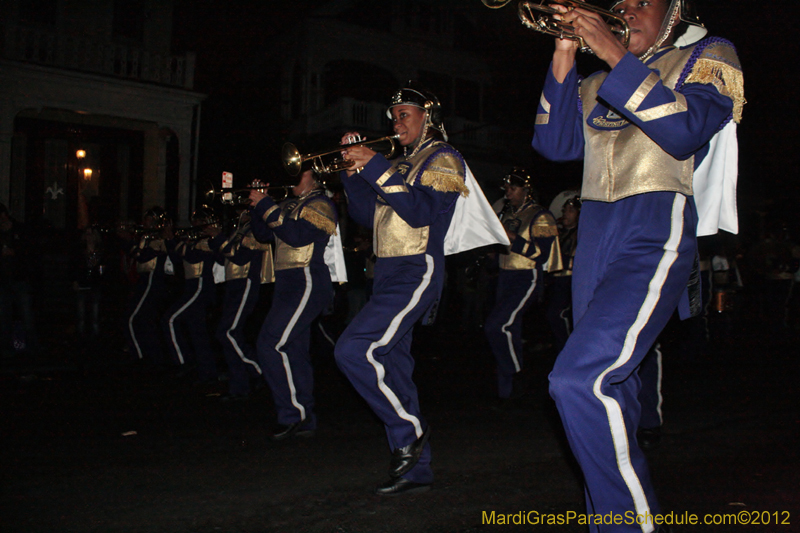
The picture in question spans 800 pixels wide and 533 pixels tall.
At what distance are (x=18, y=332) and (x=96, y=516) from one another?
24.4 feet

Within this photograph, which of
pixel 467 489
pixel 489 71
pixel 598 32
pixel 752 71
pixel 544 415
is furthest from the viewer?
pixel 489 71

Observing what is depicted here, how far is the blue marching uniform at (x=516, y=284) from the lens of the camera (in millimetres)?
6625

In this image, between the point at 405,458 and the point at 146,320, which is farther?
the point at 146,320

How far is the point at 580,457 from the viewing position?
2.36 meters

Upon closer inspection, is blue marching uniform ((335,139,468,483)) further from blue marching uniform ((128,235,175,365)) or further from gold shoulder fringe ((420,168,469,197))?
blue marching uniform ((128,235,175,365))

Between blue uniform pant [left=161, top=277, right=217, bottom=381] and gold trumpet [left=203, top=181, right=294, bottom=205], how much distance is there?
4.55 ft

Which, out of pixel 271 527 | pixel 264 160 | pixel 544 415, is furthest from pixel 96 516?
pixel 264 160

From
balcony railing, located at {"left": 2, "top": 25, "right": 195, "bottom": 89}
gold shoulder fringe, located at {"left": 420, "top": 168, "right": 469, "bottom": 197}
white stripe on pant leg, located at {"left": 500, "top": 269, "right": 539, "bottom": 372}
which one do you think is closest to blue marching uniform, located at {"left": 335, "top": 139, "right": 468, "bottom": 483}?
gold shoulder fringe, located at {"left": 420, "top": 168, "right": 469, "bottom": 197}

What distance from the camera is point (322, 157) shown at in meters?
5.00

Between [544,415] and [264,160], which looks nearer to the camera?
[544,415]

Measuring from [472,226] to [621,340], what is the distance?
2122mm

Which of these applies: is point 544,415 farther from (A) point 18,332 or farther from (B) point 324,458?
(A) point 18,332

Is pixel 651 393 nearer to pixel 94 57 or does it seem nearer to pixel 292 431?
pixel 292 431

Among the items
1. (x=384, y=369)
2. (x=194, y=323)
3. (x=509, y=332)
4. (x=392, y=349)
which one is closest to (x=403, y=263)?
(x=392, y=349)
